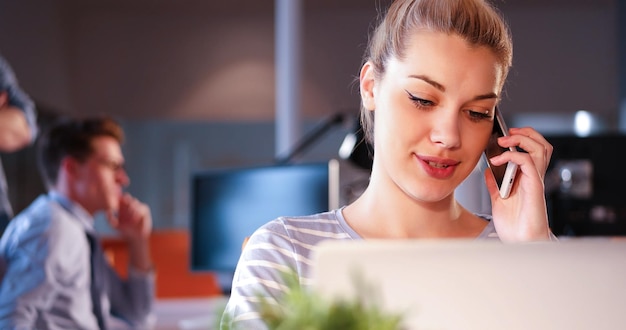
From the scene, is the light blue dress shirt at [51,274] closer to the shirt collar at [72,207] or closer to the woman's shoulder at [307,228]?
the shirt collar at [72,207]

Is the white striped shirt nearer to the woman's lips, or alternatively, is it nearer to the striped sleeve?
the striped sleeve

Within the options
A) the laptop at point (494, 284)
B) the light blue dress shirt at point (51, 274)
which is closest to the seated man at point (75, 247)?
the light blue dress shirt at point (51, 274)

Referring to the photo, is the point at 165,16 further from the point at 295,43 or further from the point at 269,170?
the point at 269,170

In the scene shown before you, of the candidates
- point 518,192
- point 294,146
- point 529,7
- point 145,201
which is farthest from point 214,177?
point 529,7

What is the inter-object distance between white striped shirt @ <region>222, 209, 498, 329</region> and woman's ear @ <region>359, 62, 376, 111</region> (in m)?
0.18

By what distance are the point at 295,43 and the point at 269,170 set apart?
187 centimetres

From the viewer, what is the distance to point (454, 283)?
684mm

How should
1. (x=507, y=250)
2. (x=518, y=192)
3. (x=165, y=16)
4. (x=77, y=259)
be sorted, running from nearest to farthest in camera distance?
(x=507, y=250) < (x=518, y=192) < (x=77, y=259) < (x=165, y=16)

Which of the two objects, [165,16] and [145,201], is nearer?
[165,16]

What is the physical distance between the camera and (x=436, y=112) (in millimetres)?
1265

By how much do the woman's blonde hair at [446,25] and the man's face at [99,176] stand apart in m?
2.59

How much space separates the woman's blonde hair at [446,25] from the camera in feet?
4.23

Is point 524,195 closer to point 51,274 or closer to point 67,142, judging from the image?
point 51,274

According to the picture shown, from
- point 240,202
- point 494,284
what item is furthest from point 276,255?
point 240,202
